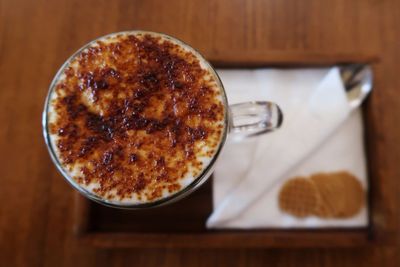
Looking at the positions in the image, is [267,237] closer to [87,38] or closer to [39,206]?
[39,206]

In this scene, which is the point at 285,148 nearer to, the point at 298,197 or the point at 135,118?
the point at 298,197

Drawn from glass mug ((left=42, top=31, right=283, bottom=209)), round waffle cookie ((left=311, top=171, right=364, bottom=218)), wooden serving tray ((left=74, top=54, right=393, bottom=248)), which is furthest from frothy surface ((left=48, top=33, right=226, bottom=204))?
round waffle cookie ((left=311, top=171, right=364, bottom=218))

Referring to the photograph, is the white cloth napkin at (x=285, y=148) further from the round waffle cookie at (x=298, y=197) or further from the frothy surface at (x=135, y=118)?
the frothy surface at (x=135, y=118)

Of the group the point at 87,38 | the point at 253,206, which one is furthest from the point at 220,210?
the point at 87,38

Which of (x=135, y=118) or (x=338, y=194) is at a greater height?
(x=135, y=118)

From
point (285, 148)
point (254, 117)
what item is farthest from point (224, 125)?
point (285, 148)

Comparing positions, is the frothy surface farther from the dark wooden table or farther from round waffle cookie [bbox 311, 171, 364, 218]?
round waffle cookie [bbox 311, 171, 364, 218]

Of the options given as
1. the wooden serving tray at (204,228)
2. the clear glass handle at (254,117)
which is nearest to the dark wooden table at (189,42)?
the wooden serving tray at (204,228)
